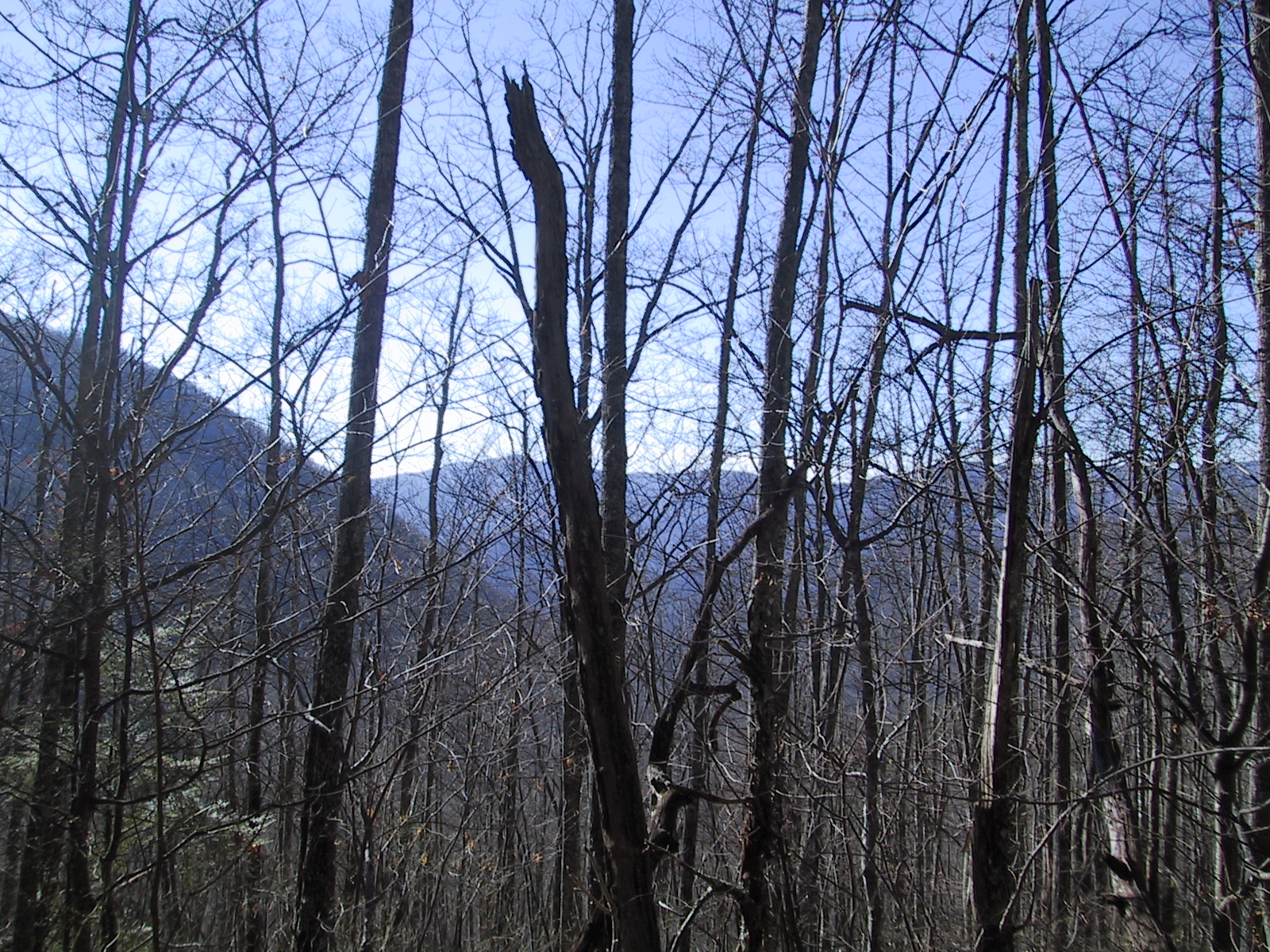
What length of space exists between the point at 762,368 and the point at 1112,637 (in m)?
2.51

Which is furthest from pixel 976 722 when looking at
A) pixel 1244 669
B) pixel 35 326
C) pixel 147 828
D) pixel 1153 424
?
pixel 35 326

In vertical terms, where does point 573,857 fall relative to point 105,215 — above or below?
below

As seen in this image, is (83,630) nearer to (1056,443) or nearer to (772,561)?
(772,561)

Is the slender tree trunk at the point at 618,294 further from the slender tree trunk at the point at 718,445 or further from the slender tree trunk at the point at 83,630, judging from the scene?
the slender tree trunk at the point at 83,630

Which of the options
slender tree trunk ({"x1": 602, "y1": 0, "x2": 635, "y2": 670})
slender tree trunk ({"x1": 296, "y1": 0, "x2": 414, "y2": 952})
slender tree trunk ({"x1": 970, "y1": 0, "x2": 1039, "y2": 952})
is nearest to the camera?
slender tree trunk ({"x1": 970, "y1": 0, "x2": 1039, "y2": 952})

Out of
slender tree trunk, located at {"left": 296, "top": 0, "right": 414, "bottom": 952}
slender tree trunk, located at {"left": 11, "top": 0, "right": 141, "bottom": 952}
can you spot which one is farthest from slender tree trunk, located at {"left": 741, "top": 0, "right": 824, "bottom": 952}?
slender tree trunk, located at {"left": 11, "top": 0, "right": 141, "bottom": 952}

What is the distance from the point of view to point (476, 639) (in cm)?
554

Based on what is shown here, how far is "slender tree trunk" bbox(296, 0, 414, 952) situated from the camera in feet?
16.2

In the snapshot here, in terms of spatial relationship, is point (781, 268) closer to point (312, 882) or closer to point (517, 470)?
point (517, 470)

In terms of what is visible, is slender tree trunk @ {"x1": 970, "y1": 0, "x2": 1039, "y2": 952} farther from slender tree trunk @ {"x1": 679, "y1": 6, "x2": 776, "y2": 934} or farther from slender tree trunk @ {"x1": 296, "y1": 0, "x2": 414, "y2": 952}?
slender tree trunk @ {"x1": 296, "y1": 0, "x2": 414, "y2": 952}

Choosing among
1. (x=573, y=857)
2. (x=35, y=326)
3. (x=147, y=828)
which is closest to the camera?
(x=35, y=326)

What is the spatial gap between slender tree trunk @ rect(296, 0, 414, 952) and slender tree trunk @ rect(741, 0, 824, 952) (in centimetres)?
217

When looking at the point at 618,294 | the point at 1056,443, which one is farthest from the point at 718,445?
the point at 1056,443

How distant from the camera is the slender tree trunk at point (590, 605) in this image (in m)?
2.54
